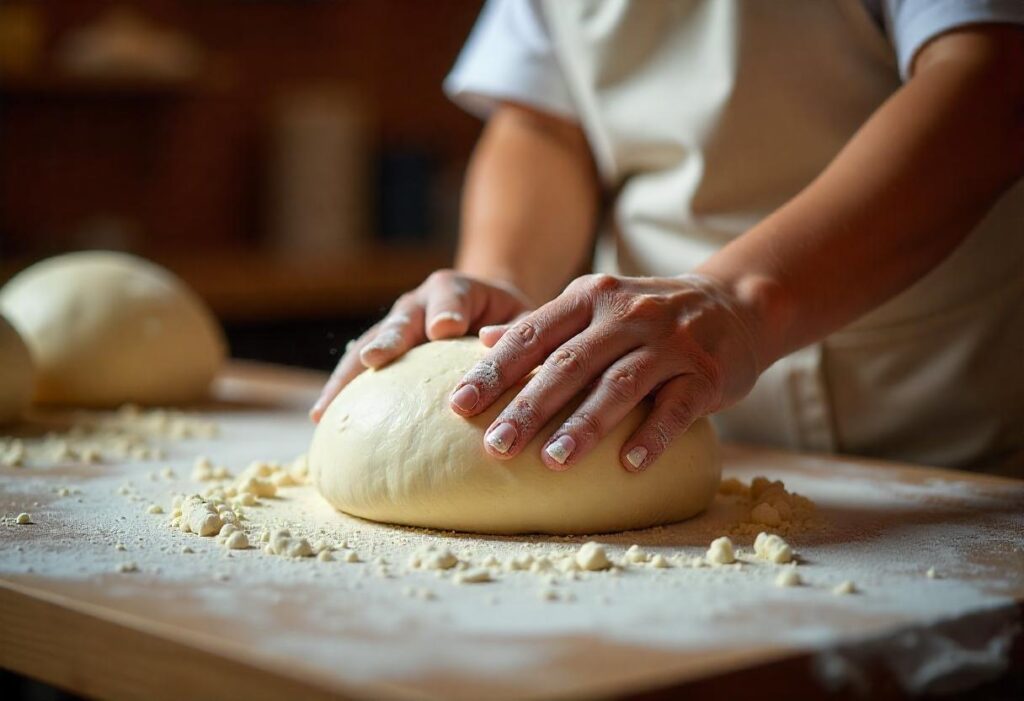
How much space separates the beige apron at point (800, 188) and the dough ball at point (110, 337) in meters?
0.77

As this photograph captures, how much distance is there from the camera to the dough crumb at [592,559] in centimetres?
91

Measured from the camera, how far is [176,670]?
0.74 m

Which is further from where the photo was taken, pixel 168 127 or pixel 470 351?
pixel 168 127

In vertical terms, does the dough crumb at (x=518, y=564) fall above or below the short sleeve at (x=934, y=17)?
below

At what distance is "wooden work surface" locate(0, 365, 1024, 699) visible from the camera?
2.29 ft

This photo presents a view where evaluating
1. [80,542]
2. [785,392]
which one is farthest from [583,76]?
[80,542]

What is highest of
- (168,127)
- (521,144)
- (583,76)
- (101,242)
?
(583,76)

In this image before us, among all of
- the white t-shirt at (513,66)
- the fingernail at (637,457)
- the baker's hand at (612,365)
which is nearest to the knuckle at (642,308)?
the baker's hand at (612,365)

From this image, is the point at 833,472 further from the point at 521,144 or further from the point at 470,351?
the point at 521,144

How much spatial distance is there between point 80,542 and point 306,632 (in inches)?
13.4

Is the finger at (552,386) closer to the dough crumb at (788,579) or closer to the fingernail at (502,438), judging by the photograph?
the fingernail at (502,438)

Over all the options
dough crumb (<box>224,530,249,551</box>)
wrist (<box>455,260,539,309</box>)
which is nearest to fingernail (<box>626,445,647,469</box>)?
dough crumb (<box>224,530,249,551</box>)

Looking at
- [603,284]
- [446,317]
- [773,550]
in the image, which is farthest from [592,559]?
[446,317]

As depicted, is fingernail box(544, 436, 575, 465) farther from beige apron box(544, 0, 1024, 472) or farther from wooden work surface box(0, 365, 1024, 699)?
beige apron box(544, 0, 1024, 472)
